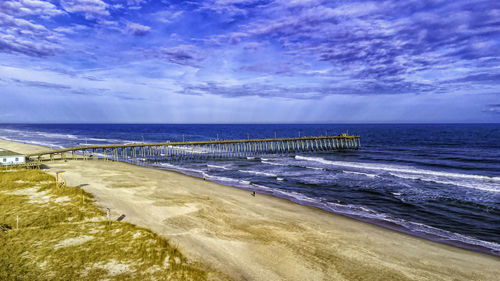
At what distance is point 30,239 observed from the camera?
1611cm

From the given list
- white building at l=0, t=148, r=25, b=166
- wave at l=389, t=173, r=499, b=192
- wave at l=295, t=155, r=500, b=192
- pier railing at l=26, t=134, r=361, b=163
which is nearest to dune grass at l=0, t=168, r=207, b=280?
white building at l=0, t=148, r=25, b=166

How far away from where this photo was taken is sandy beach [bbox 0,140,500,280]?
46.8 feet

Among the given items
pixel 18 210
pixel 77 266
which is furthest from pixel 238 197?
pixel 18 210

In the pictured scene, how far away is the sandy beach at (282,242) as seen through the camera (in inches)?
561

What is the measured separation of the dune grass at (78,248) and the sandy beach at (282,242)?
4.49 feet

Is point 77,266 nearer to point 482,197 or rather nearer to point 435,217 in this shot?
point 435,217

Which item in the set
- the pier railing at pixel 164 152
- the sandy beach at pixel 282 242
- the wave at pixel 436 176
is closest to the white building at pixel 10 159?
the pier railing at pixel 164 152

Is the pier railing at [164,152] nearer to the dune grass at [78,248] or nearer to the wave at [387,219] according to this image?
the dune grass at [78,248]

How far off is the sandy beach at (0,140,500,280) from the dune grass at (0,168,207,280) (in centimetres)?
137

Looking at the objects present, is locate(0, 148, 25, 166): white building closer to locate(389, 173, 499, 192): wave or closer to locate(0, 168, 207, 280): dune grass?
locate(0, 168, 207, 280): dune grass

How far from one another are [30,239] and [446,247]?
83.8 feet

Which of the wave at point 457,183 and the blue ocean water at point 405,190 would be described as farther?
the wave at point 457,183

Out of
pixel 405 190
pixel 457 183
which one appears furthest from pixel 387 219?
pixel 457 183

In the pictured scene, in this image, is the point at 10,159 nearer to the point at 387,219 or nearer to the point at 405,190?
the point at 387,219
